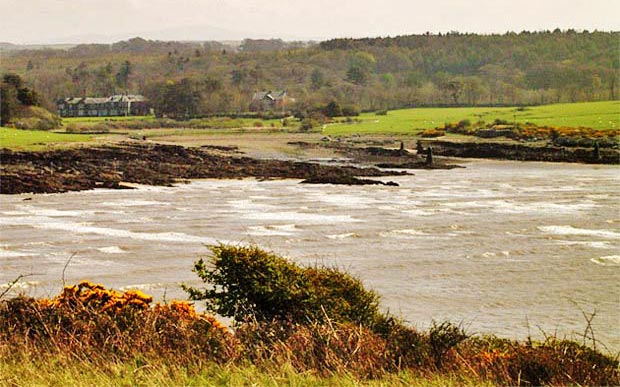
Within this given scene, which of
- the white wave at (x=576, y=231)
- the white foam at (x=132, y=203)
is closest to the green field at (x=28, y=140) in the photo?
A: the white foam at (x=132, y=203)

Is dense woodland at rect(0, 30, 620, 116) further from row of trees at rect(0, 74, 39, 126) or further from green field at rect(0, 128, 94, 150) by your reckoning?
green field at rect(0, 128, 94, 150)

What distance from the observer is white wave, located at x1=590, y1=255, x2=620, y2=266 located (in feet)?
50.3

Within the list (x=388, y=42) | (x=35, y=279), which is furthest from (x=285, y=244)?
(x=388, y=42)

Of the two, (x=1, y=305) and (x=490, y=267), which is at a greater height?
(x=1, y=305)

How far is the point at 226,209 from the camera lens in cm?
2259

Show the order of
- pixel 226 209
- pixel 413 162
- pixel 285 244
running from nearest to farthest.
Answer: pixel 285 244 → pixel 226 209 → pixel 413 162

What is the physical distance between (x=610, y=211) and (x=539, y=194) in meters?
4.57

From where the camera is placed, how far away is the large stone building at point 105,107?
8500 centimetres

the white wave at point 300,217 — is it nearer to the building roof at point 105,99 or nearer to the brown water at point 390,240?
the brown water at point 390,240

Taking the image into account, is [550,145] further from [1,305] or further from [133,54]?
[133,54]

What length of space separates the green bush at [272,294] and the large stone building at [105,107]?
3013 inches

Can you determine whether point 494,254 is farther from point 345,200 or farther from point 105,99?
point 105,99

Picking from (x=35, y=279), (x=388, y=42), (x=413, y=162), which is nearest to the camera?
(x=35, y=279)

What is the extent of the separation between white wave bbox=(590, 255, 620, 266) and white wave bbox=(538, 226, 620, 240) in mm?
2462
